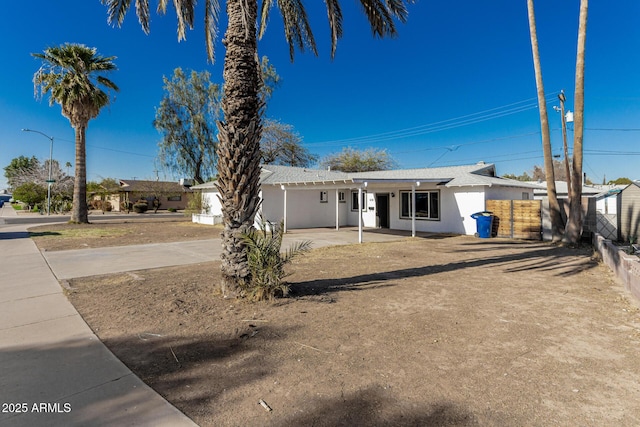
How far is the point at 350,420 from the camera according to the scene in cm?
256

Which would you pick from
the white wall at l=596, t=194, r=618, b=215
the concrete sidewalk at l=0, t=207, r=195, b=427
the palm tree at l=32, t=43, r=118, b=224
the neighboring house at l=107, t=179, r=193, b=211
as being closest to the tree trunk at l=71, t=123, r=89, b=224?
the palm tree at l=32, t=43, r=118, b=224

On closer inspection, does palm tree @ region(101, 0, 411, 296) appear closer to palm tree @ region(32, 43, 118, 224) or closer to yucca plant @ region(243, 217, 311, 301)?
yucca plant @ region(243, 217, 311, 301)

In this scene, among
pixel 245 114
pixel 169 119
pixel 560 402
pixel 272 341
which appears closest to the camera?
pixel 560 402

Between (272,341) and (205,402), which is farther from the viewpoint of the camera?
(272,341)

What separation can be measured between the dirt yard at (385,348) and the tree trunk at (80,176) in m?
18.4

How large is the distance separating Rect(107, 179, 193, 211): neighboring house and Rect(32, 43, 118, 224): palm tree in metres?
22.2

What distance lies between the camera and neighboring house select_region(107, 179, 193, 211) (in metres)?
44.5

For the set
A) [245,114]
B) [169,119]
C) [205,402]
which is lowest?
[205,402]

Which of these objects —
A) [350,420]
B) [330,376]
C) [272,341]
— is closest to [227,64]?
[272,341]

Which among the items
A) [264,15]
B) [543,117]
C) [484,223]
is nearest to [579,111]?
[543,117]

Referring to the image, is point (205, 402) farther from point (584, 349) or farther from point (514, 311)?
point (514, 311)

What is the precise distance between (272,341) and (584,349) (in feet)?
11.6

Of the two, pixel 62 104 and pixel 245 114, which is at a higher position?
pixel 62 104

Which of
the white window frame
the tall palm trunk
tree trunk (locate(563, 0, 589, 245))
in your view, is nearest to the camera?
tree trunk (locate(563, 0, 589, 245))
